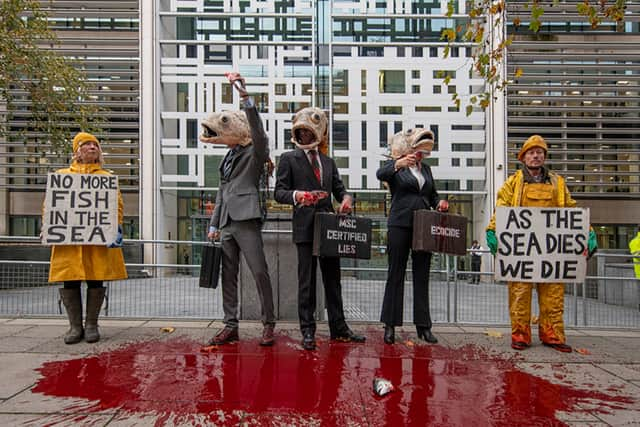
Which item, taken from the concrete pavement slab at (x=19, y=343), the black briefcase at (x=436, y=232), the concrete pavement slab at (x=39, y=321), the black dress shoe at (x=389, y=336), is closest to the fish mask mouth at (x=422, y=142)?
the black briefcase at (x=436, y=232)

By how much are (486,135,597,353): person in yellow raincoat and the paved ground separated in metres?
0.18

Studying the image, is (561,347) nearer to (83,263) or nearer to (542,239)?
(542,239)

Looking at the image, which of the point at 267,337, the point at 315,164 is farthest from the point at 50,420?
the point at 315,164

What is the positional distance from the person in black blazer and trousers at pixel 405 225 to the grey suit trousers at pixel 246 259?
1274 mm

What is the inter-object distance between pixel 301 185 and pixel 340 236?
0.68 meters

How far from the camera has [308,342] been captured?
4.64 meters

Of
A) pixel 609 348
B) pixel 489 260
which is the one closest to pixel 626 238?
pixel 489 260

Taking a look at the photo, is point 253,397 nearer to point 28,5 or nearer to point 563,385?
point 563,385

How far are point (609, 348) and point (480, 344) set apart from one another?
4.67 feet

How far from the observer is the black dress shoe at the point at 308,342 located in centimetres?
A: 462

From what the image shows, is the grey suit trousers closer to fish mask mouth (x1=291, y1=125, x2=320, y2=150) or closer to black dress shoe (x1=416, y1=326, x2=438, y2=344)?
fish mask mouth (x1=291, y1=125, x2=320, y2=150)

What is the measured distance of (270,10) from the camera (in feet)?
69.4

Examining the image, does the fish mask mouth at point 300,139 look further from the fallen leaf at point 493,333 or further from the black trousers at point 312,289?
the fallen leaf at point 493,333

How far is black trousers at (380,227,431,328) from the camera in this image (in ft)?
16.5
